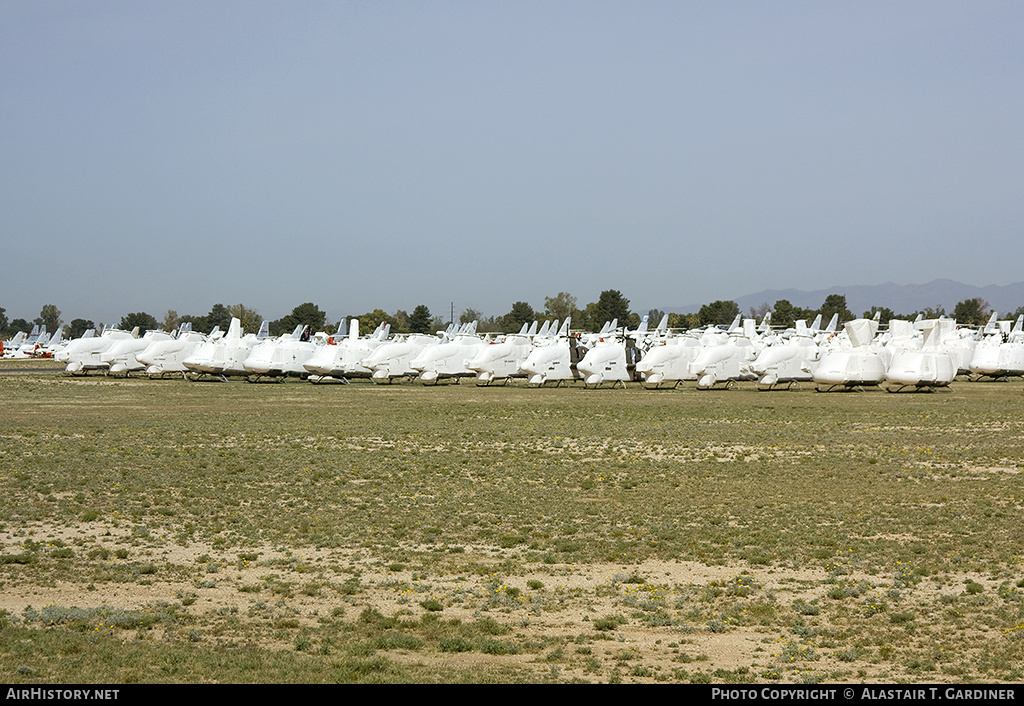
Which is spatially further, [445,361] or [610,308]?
[610,308]

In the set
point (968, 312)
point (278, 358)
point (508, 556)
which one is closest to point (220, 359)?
point (278, 358)

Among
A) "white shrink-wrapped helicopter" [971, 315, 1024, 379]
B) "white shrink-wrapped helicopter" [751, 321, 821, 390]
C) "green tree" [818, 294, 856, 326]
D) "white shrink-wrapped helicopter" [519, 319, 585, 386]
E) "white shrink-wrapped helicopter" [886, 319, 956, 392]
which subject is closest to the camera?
"white shrink-wrapped helicopter" [886, 319, 956, 392]

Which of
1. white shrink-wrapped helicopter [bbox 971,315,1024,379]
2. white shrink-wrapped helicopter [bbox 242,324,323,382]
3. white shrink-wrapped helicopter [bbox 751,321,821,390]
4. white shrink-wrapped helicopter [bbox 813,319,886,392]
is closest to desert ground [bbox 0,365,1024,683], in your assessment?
white shrink-wrapped helicopter [bbox 813,319,886,392]

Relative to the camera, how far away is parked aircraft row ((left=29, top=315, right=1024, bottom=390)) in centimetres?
4744

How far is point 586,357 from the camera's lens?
5053cm

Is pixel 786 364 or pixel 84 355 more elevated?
pixel 84 355

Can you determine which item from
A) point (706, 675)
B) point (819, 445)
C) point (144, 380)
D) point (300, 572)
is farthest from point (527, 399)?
point (706, 675)

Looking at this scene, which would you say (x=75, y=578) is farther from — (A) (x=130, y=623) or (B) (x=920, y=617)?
(B) (x=920, y=617)

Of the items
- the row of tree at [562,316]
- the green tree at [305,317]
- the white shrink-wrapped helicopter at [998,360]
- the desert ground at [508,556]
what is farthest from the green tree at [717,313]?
the desert ground at [508,556]

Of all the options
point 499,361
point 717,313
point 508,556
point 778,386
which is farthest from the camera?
point 717,313

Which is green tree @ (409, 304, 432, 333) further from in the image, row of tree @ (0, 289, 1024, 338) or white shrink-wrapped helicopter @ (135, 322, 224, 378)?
white shrink-wrapped helicopter @ (135, 322, 224, 378)

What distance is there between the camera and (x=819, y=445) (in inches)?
940

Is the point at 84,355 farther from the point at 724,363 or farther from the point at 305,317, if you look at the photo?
the point at 305,317

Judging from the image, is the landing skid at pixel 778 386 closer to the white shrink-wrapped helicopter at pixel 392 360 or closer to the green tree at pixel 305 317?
the white shrink-wrapped helicopter at pixel 392 360
